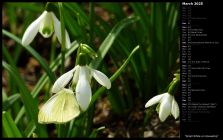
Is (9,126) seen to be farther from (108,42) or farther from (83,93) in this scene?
(83,93)

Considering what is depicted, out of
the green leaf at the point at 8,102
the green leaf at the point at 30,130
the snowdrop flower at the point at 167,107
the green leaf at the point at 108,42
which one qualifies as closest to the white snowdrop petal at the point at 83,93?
the snowdrop flower at the point at 167,107

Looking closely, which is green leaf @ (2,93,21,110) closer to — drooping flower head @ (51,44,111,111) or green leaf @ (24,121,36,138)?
green leaf @ (24,121,36,138)

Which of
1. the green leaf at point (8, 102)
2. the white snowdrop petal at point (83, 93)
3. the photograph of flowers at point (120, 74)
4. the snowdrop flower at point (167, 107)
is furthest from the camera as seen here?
the green leaf at point (8, 102)

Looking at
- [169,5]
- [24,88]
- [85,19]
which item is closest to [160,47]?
[169,5]

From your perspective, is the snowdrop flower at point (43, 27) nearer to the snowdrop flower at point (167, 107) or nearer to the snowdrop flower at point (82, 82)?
the snowdrop flower at point (82, 82)

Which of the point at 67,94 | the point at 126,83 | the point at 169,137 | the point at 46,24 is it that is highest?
the point at 46,24

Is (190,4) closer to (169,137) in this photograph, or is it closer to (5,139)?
(169,137)
